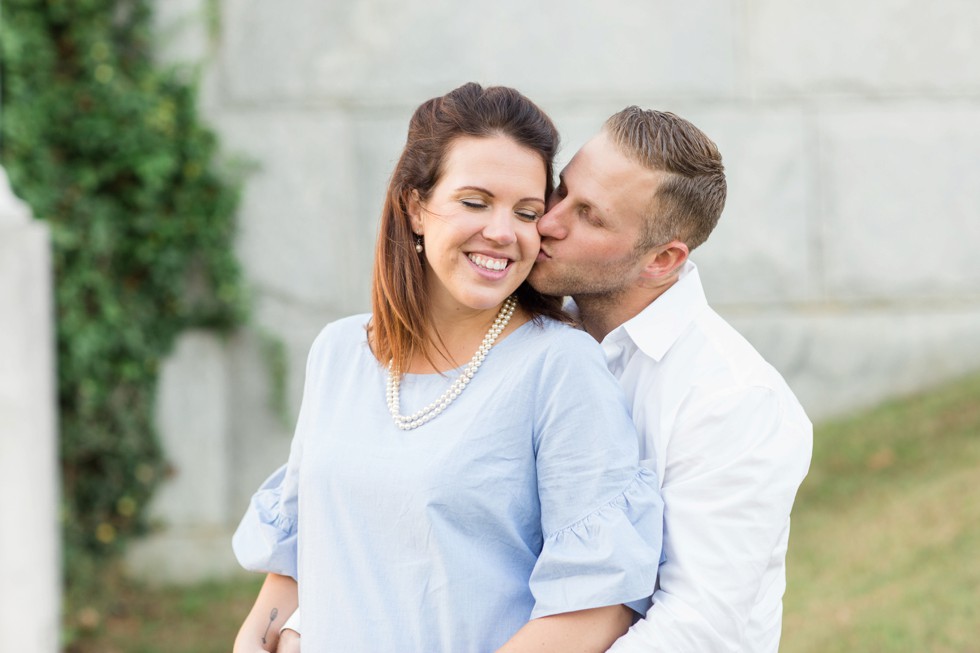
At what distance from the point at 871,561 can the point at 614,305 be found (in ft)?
9.46

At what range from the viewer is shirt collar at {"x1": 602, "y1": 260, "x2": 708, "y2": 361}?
7.70 feet

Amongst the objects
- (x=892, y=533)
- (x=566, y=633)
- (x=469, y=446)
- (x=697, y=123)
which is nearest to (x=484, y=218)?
(x=469, y=446)

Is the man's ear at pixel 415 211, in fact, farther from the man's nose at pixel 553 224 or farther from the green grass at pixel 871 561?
the green grass at pixel 871 561

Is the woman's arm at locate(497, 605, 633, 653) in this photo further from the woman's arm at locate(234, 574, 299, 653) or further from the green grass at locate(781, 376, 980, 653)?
the green grass at locate(781, 376, 980, 653)

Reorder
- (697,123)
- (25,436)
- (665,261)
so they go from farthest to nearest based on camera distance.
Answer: (697,123)
(25,436)
(665,261)

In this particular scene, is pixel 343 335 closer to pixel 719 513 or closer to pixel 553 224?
pixel 553 224

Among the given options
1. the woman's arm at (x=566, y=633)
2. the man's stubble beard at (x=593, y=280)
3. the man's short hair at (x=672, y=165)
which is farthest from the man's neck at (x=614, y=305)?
the woman's arm at (x=566, y=633)

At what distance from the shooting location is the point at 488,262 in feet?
7.22

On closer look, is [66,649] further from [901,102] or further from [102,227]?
[901,102]

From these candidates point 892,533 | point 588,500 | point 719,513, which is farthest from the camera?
point 892,533

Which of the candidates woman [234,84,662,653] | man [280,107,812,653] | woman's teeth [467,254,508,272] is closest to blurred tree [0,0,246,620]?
woman [234,84,662,653]

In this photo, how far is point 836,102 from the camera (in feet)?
19.7

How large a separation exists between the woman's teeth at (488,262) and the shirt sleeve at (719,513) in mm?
427

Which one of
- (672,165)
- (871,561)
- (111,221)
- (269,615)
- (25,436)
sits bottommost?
(871,561)
